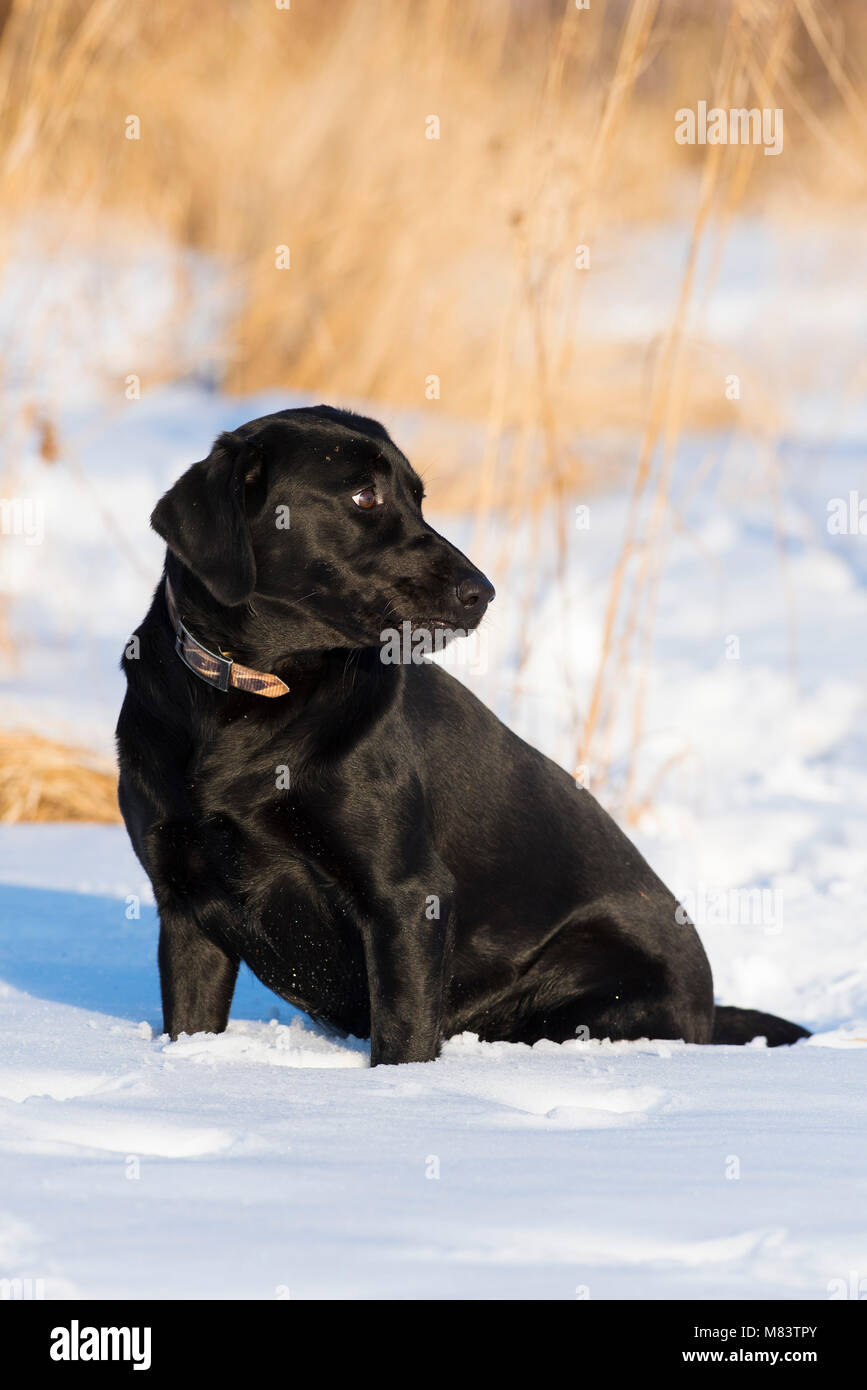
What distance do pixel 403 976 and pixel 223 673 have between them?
0.55 metres

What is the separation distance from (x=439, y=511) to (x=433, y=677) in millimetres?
4849

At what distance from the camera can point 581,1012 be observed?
2.82m

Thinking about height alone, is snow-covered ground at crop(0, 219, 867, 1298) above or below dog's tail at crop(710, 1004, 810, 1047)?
above

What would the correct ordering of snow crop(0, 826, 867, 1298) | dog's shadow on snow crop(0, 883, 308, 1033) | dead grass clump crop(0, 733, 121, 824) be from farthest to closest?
dead grass clump crop(0, 733, 121, 824) → dog's shadow on snow crop(0, 883, 308, 1033) → snow crop(0, 826, 867, 1298)

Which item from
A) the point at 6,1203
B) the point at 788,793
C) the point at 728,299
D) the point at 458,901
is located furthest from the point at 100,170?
the point at 728,299

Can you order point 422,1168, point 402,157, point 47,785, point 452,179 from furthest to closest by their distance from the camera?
1. point 402,157
2. point 452,179
3. point 47,785
4. point 422,1168

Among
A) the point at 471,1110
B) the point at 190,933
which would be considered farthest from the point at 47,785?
the point at 471,1110

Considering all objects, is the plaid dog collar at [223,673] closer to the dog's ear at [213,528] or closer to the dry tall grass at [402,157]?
the dog's ear at [213,528]

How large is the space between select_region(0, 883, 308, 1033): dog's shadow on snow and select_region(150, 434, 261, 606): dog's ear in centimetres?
82

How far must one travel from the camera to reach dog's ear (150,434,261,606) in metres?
2.43

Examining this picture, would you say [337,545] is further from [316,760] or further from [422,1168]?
[422,1168]

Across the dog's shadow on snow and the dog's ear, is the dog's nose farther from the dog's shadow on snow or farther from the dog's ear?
the dog's shadow on snow

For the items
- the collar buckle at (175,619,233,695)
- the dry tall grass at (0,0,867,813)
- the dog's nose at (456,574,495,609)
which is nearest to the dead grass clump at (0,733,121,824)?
the dry tall grass at (0,0,867,813)

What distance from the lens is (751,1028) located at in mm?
3037
